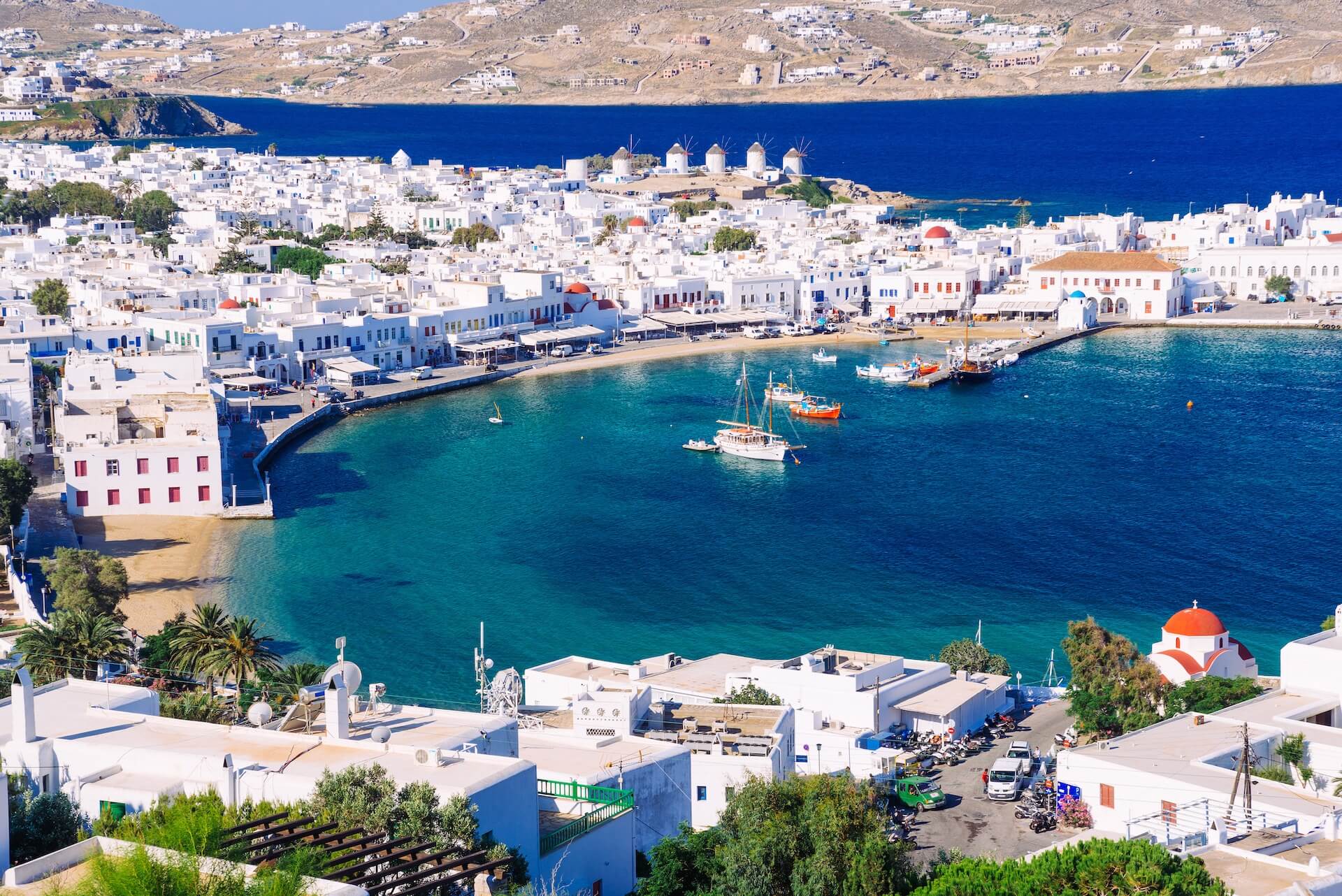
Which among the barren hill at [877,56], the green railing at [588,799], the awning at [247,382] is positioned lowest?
the awning at [247,382]

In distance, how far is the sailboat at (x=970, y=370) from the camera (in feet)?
146

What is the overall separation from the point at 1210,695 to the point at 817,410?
21926 mm

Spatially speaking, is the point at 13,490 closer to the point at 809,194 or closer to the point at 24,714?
the point at 24,714

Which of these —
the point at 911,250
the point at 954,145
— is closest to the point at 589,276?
the point at 911,250

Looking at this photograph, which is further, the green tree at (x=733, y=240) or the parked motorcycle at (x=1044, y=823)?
the green tree at (x=733, y=240)

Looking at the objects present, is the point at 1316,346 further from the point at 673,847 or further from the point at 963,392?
the point at 673,847

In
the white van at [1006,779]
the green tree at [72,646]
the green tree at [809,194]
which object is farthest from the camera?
the green tree at [809,194]

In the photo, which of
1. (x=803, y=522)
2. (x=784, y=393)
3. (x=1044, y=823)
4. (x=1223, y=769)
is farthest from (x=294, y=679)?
(x=784, y=393)

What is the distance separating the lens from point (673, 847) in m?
11.6

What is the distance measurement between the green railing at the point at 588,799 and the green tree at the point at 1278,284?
47.5 metres

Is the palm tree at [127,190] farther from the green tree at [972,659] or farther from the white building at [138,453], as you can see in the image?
the green tree at [972,659]

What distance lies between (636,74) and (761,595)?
16359cm

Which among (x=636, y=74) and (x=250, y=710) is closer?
(x=250, y=710)

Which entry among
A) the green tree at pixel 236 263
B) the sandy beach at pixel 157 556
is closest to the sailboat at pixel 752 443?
the sandy beach at pixel 157 556
